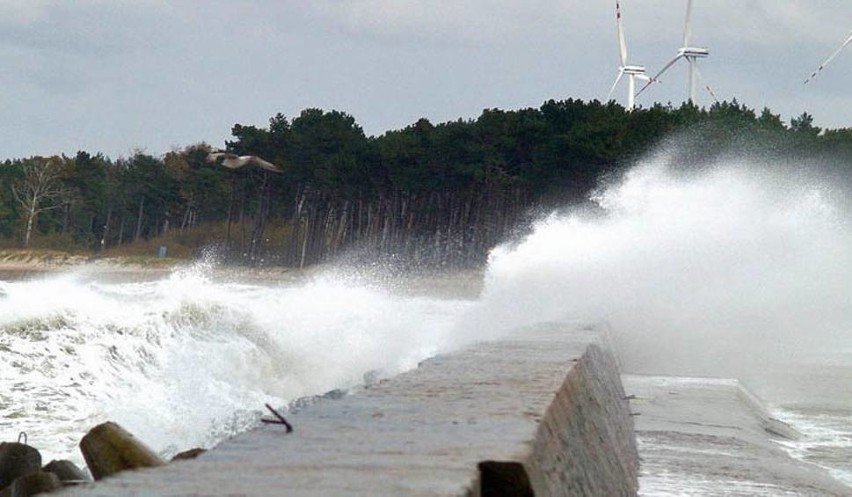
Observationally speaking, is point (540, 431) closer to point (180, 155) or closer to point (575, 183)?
point (575, 183)

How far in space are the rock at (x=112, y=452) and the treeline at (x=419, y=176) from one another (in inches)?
2649

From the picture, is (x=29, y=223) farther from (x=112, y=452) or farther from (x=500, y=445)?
(x=500, y=445)

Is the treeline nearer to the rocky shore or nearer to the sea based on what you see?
the sea

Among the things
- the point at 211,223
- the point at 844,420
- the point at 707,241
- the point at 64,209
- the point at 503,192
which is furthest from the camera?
the point at 64,209

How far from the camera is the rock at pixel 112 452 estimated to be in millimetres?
5707

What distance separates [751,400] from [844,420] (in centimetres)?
81

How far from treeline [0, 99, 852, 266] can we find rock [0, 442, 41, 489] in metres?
66.7

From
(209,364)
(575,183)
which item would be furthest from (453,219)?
(209,364)

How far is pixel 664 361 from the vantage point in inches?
738

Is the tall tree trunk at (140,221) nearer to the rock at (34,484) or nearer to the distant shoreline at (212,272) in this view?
the distant shoreline at (212,272)

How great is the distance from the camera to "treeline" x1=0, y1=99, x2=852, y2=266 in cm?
7419

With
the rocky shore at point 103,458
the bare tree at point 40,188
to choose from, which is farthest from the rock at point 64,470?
the bare tree at point 40,188

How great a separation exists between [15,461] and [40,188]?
11324cm

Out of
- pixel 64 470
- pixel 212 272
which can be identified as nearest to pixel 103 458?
pixel 64 470
